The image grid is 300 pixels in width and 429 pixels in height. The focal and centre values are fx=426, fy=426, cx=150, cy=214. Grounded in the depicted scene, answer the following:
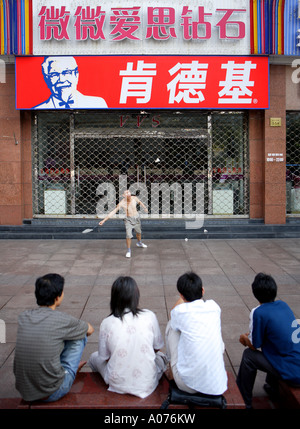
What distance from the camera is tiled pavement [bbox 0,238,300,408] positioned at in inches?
196

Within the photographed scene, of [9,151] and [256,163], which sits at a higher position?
[9,151]

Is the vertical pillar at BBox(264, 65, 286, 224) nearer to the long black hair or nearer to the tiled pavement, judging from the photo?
the tiled pavement

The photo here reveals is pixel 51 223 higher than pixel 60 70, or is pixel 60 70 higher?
pixel 60 70

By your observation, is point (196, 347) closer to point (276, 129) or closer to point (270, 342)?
point (270, 342)

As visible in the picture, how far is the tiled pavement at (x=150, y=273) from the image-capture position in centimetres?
498

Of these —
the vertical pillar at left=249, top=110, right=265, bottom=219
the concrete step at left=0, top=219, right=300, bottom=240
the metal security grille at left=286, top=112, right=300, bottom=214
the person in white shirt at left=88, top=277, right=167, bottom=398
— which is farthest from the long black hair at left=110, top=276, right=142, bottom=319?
the metal security grille at left=286, top=112, right=300, bottom=214

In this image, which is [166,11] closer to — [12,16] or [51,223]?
[12,16]

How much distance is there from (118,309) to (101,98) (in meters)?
8.44

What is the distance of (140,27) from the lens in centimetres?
1060

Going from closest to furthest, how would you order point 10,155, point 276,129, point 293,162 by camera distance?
1. point 276,129
2. point 10,155
3. point 293,162

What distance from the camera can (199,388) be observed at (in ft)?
9.41

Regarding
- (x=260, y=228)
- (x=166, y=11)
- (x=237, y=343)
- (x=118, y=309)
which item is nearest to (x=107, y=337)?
(x=118, y=309)

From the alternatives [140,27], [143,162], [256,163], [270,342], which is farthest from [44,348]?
[140,27]

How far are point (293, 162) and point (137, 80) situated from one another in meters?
4.75
